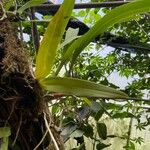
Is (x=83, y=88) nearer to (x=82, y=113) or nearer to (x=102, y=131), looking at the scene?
(x=82, y=113)

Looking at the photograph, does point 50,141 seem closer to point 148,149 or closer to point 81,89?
point 81,89

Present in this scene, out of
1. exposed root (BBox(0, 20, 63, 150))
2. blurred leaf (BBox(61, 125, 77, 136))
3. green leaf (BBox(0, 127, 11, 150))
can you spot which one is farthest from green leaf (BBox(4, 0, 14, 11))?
blurred leaf (BBox(61, 125, 77, 136))

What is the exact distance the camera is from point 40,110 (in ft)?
2.07

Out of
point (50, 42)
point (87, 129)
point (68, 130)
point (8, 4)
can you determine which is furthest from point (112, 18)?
point (87, 129)

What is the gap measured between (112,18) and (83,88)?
0.12m


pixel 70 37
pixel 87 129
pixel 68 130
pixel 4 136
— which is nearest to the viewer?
pixel 4 136

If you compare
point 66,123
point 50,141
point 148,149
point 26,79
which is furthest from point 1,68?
point 148,149

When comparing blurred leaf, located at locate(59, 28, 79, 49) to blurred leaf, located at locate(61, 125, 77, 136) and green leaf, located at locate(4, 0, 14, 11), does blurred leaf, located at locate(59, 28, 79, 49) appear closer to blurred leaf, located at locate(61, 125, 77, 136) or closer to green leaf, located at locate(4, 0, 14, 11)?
green leaf, located at locate(4, 0, 14, 11)

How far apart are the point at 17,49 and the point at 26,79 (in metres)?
0.08

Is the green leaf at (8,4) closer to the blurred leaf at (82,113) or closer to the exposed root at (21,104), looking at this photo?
the exposed root at (21,104)

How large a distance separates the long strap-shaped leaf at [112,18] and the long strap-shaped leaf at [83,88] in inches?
2.8

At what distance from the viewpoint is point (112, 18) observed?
2.08 ft

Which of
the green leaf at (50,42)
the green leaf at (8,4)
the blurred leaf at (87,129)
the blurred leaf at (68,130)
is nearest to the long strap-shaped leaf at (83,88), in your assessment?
the green leaf at (50,42)

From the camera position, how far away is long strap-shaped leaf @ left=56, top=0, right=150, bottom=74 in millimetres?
616
